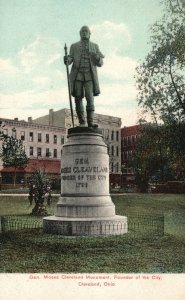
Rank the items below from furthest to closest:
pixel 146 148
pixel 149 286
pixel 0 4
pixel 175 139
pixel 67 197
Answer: pixel 146 148 < pixel 175 139 < pixel 67 197 < pixel 0 4 < pixel 149 286

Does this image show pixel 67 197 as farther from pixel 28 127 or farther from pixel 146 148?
pixel 28 127

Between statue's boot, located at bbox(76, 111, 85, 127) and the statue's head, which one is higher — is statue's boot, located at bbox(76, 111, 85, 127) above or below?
below

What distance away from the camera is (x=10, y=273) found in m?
7.25

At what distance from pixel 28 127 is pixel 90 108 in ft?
160

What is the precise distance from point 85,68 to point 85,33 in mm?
835

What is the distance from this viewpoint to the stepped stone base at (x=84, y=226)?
32.0ft

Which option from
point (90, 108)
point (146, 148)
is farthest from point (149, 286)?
point (146, 148)

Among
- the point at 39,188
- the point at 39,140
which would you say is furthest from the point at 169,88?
the point at 39,140

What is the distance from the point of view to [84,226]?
9750mm

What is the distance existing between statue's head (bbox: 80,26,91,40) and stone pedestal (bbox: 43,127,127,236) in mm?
2445

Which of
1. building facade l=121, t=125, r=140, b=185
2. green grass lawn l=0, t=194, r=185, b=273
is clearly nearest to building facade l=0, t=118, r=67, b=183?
building facade l=121, t=125, r=140, b=185

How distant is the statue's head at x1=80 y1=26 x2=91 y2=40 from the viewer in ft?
36.0

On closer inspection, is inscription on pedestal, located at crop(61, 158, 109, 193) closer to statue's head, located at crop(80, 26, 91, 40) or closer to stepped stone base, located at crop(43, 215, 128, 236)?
stepped stone base, located at crop(43, 215, 128, 236)

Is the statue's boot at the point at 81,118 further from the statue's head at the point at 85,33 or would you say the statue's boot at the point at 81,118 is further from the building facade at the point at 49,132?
the building facade at the point at 49,132
